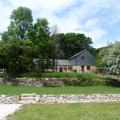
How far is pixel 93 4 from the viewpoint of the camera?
9.76 meters

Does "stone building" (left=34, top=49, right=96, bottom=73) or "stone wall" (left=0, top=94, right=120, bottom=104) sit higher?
"stone building" (left=34, top=49, right=96, bottom=73)

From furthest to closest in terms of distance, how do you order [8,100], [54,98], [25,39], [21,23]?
[21,23], [25,39], [54,98], [8,100]

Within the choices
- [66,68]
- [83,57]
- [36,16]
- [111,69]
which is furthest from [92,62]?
[36,16]

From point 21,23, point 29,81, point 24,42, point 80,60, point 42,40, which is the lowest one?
point 29,81

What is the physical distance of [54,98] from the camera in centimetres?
732

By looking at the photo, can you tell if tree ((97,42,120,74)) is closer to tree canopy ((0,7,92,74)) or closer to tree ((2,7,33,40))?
tree canopy ((0,7,92,74))

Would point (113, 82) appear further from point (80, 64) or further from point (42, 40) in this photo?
point (80, 64)

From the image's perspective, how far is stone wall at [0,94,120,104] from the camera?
6902mm

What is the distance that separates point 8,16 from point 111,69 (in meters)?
15.1

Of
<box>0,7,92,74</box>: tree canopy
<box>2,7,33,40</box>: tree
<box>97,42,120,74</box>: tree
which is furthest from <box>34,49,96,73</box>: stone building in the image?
<box>97,42,120,74</box>: tree

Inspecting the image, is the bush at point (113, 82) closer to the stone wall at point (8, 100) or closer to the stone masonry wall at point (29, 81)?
the stone masonry wall at point (29, 81)

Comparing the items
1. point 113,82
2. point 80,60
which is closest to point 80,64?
point 80,60

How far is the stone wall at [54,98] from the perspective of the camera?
272 inches

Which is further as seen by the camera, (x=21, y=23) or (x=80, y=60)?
(x=80, y=60)
